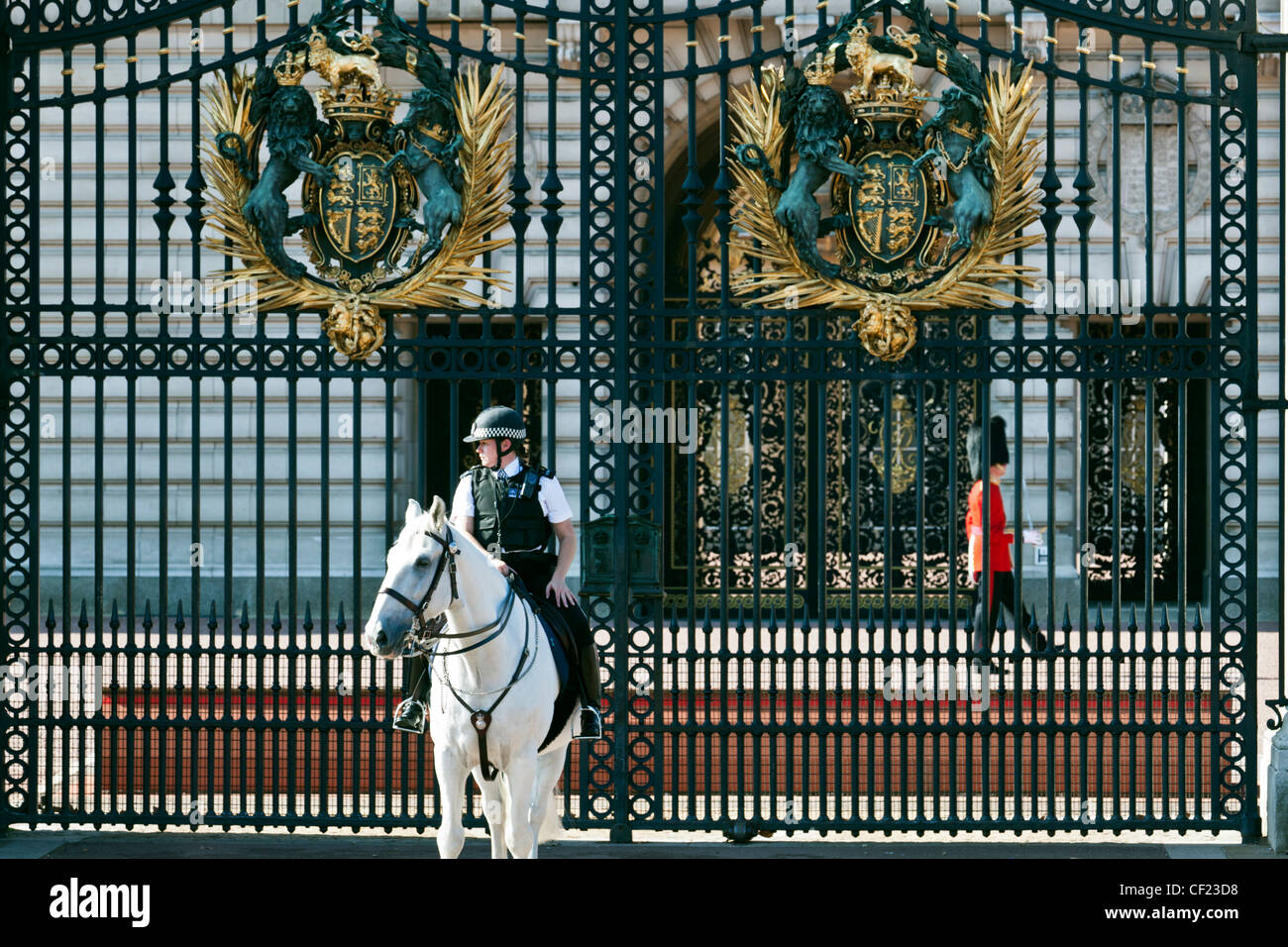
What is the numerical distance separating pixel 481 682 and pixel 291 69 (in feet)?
12.6

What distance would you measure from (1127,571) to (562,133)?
7699 millimetres

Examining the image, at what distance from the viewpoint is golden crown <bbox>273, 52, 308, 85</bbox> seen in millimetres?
9258

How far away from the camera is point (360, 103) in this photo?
9211 mm

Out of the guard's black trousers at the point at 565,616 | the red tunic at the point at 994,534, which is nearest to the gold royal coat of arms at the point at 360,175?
the guard's black trousers at the point at 565,616

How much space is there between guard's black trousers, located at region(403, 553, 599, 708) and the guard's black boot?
0.14 metres

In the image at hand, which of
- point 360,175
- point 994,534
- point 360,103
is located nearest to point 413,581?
point 360,175

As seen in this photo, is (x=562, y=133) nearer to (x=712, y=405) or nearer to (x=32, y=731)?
(x=712, y=405)

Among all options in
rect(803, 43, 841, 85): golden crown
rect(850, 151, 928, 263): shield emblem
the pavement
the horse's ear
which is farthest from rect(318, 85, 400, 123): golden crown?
the pavement

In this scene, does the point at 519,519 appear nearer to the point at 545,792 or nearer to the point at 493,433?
the point at 493,433

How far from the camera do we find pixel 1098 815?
929cm

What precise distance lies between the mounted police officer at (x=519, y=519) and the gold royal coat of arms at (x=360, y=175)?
119 centimetres

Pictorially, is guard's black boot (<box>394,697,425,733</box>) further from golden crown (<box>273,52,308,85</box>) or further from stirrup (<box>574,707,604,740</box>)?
golden crown (<box>273,52,308,85</box>)

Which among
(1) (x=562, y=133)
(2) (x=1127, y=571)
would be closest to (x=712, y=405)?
(1) (x=562, y=133)

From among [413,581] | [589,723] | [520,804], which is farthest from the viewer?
[589,723]
